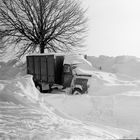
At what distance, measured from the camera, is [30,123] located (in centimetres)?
512

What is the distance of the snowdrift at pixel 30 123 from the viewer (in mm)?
4465

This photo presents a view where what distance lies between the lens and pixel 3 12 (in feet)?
76.2

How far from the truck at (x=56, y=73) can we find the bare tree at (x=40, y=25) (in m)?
7.87

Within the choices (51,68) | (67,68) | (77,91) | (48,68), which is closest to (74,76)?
(67,68)

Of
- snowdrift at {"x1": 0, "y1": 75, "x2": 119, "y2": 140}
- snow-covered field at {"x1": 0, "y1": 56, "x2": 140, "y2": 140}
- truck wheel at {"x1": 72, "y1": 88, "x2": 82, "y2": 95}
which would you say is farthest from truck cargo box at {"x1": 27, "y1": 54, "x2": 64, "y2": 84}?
snowdrift at {"x1": 0, "y1": 75, "x2": 119, "y2": 140}

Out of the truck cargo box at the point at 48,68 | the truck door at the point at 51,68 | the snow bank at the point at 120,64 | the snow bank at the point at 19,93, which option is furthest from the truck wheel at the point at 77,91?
the snow bank at the point at 120,64

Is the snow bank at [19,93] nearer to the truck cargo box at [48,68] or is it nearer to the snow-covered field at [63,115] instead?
the snow-covered field at [63,115]

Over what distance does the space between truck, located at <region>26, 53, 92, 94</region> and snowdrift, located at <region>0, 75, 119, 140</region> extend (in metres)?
5.69

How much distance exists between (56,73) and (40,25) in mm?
10647

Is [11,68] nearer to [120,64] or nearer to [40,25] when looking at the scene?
[40,25]

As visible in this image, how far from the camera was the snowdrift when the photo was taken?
14.6 ft

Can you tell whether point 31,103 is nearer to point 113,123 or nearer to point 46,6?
point 113,123

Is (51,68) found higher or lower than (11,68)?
higher

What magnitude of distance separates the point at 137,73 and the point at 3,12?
1510 centimetres
